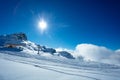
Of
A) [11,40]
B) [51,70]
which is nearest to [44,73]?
[51,70]

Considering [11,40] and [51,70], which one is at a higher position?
[11,40]

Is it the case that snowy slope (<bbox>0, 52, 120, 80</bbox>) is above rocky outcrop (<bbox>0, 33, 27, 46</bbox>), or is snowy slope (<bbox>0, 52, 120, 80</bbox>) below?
below

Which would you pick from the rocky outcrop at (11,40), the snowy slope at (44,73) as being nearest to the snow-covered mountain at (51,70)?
the snowy slope at (44,73)

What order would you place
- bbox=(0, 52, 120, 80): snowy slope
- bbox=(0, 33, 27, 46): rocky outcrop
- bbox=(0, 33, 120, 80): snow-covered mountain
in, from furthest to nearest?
bbox=(0, 33, 27, 46): rocky outcrop
bbox=(0, 33, 120, 80): snow-covered mountain
bbox=(0, 52, 120, 80): snowy slope

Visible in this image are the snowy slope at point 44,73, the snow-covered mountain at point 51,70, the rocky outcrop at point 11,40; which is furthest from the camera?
the rocky outcrop at point 11,40

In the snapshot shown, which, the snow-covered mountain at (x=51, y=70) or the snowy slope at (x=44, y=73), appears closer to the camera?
the snowy slope at (x=44, y=73)

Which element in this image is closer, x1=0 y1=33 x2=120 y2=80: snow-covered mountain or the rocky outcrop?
x1=0 y1=33 x2=120 y2=80: snow-covered mountain

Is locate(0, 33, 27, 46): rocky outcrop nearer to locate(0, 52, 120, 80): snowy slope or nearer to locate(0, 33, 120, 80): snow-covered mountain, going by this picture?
locate(0, 33, 120, 80): snow-covered mountain

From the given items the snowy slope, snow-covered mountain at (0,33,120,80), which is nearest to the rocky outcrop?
snow-covered mountain at (0,33,120,80)

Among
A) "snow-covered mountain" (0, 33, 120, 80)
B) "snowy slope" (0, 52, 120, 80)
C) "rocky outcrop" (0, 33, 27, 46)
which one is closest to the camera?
"snowy slope" (0, 52, 120, 80)

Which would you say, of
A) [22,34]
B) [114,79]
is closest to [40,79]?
[114,79]

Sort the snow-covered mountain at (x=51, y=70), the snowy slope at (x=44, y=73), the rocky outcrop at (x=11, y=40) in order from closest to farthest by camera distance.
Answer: the snowy slope at (x=44, y=73) < the snow-covered mountain at (x=51, y=70) < the rocky outcrop at (x=11, y=40)

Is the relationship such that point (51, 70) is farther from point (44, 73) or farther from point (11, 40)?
point (11, 40)

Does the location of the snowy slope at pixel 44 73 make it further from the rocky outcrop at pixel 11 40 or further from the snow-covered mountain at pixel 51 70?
the rocky outcrop at pixel 11 40
